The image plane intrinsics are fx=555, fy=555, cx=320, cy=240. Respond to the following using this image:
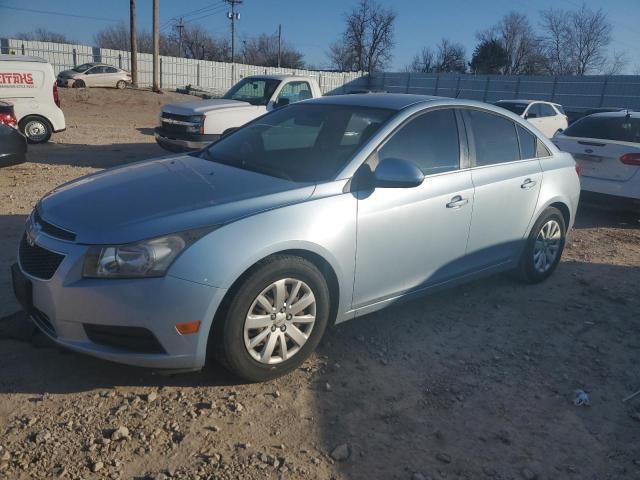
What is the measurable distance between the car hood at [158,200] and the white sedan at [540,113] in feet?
43.6

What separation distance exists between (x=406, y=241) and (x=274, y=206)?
1.04m

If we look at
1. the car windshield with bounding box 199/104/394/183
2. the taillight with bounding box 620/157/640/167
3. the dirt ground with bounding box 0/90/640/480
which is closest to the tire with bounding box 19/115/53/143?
the dirt ground with bounding box 0/90/640/480

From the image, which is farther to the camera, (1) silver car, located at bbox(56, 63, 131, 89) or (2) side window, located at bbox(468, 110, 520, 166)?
(1) silver car, located at bbox(56, 63, 131, 89)

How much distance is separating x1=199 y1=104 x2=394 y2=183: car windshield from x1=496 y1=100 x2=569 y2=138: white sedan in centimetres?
1214

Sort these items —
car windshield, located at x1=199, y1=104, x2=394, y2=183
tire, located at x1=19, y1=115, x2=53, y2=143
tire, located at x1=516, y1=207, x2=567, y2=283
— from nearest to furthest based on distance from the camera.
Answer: car windshield, located at x1=199, y1=104, x2=394, y2=183 → tire, located at x1=516, y1=207, x2=567, y2=283 → tire, located at x1=19, y1=115, x2=53, y2=143

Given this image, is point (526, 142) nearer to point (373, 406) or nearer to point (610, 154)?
point (373, 406)

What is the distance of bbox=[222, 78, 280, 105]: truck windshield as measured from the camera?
1055 cm

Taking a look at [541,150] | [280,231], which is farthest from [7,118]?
[541,150]

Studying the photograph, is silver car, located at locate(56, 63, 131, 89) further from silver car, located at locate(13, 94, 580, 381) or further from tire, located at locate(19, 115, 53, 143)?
silver car, located at locate(13, 94, 580, 381)

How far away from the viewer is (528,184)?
184 inches

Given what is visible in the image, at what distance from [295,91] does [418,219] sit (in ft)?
25.1

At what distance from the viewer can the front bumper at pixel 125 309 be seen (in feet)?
9.01

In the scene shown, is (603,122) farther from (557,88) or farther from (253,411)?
(557,88)

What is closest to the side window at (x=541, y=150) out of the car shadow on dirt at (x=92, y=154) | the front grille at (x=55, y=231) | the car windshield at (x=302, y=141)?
the car windshield at (x=302, y=141)
